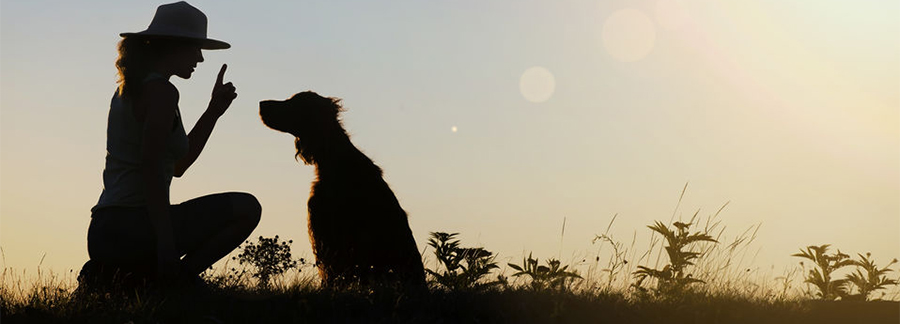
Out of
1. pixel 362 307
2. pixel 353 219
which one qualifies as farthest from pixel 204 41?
pixel 353 219

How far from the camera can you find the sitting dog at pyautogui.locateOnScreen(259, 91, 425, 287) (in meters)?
6.79

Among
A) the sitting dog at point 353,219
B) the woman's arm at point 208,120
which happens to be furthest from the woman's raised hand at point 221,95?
the sitting dog at point 353,219

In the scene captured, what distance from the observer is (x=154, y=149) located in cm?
470

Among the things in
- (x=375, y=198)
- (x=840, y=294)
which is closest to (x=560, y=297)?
(x=375, y=198)

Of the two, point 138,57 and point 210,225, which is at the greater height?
point 138,57

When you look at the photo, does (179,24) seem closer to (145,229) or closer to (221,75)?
(221,75)

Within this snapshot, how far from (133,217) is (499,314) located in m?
2.15

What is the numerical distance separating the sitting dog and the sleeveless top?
6.30 ft

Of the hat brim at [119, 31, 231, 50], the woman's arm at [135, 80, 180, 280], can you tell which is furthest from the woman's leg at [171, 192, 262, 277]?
the hat brim at [119, 31, 231, 50]

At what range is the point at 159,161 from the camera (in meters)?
4.70

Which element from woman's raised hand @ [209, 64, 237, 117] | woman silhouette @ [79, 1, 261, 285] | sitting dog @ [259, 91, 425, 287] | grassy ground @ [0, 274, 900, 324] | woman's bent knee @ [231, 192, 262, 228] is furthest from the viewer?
sitting dog @ [259, 91, 425, 287]

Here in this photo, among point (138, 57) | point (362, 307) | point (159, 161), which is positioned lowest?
point (362, 307)

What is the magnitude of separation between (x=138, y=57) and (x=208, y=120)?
2.87 feet

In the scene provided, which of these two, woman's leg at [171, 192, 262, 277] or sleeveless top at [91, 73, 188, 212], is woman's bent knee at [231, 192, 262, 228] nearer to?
woman's leg at [171, 192, 262, 277]
